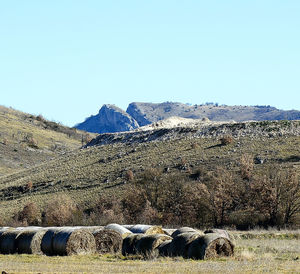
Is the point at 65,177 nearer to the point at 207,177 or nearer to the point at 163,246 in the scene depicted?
the point at 207,177

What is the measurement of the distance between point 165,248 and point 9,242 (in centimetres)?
973

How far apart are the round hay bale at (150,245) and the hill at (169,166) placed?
30386mm

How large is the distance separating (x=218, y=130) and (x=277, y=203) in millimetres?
37122

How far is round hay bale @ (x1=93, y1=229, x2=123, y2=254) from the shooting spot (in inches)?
1203

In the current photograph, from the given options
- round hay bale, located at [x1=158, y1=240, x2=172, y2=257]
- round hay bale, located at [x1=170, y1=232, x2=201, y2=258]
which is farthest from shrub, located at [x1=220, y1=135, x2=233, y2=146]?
round hay bale, located at [x1=170, y1=232, x2=201, y2=258]

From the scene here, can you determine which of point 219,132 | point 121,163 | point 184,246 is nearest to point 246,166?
point 219,132

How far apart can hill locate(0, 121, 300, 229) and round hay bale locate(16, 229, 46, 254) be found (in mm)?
28518

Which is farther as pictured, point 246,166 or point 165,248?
point 246,166

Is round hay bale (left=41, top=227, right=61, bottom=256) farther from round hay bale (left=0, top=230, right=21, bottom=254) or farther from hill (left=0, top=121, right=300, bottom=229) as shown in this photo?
hill (left=0, top=121, right=300, bottom=229)

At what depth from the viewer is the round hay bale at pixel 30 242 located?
102 feet

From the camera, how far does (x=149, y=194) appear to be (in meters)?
67.5

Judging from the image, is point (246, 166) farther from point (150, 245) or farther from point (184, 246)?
point (184, 246)

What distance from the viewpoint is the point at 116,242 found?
30.6m

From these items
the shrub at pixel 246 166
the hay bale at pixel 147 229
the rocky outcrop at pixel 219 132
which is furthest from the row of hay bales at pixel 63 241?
the rocky outcrop at pixel 219 132
